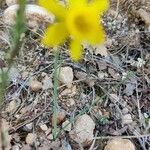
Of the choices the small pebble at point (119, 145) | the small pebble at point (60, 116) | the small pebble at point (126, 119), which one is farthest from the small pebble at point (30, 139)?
the small pebble at point (126, 119)

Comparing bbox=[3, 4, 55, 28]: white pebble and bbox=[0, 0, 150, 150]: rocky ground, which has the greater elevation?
bbox=[3, 4, 55, 28]: white pebble

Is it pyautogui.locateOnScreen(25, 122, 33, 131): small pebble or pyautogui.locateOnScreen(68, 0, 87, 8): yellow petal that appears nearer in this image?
pyautogui.locateOnScreen(68, 0, 87, 8): yellow petal

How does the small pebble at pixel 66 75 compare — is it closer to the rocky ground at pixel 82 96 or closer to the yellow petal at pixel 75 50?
the rocky ground at pixel 82 96

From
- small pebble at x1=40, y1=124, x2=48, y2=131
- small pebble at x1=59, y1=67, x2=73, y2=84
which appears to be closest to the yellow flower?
small pebble at x1=40, y1=124, x2=48, y2=131

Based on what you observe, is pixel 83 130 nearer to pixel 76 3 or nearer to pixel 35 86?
pixel 35 86

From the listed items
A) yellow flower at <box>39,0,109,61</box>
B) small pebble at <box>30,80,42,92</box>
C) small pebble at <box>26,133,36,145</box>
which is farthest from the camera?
small pebble at <box>30,80,42,92</box>

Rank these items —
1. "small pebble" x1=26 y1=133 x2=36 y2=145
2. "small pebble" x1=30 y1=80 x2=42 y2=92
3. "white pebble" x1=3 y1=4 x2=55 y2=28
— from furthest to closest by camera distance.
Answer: "white pebble" x1=3 y1=4 x2=55 y2=28
"small pebble" x1=30 y1=80 x2=42 y2=92
"small pebble" x1=26 y1=133 x2=36 y2=145

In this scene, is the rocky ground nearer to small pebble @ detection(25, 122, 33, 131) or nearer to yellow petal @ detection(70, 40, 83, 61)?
small pebble @ detection(25, 122, 33, 131)
